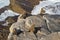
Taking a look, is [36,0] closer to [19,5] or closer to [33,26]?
[19,5]

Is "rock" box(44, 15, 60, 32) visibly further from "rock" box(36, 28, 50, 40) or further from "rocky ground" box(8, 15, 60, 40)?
"rock" box(36, 28, 50, 40)

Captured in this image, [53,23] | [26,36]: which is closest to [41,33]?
[26,36]

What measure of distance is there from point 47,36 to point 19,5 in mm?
18748

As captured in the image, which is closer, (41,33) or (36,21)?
(41,33)

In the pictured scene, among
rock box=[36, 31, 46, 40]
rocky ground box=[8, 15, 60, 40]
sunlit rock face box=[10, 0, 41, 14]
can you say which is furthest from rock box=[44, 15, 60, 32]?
sunlit rock face box=[10, 0, 41, 14]

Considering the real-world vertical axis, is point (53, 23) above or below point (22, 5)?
above

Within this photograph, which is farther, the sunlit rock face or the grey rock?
the sunlit rock face

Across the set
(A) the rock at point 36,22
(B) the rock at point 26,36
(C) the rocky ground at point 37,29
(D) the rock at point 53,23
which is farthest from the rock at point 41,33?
(A) the rock at point 36,22

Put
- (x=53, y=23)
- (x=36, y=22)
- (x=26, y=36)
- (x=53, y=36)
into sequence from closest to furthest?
(x=53, y=36)
(x=26, y=36)
(x=53, y=23)
(x=36, y=22)

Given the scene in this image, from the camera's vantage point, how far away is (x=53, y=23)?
15883mm

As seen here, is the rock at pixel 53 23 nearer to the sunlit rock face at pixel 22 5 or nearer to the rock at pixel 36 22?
the rock at pixel 36 22

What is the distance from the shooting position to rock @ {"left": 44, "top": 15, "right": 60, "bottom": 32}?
15.2 m

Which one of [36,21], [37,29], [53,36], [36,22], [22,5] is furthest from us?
[22,5]

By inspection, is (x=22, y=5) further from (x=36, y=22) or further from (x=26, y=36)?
(x=26, y=36)
